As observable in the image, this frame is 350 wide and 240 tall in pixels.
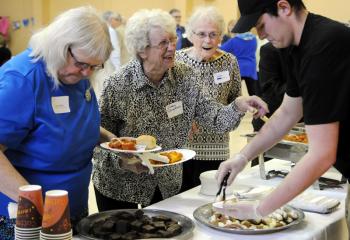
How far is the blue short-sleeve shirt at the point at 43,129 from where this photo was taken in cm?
146

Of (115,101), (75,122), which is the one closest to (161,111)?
(115,101)

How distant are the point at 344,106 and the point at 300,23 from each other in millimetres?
255

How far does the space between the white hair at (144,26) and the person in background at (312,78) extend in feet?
2.18

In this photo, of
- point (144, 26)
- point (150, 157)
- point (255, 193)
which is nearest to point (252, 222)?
point (255, 193)

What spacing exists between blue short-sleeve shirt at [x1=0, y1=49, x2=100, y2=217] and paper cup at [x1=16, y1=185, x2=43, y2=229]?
1.02 feet

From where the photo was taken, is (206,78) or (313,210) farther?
(206,78)

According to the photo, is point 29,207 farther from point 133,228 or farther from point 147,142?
point 147,142

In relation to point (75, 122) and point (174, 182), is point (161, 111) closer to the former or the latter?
point (174, 182)

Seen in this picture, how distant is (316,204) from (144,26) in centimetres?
92

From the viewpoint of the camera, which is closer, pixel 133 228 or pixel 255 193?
pixel 133 228

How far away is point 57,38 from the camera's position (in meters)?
1.49

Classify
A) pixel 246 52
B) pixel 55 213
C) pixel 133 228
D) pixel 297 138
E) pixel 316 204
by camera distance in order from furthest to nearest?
1. pixel 246 52
2. pixel 297 138
3. pixel 316 204
4. pixel 133 228
5. pixel 55 213

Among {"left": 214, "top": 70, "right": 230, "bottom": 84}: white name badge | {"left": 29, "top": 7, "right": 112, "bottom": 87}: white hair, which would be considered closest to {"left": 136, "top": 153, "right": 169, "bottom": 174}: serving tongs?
{"left": 29, "top": 7, "right": 112, "bottom": 87}: white hair

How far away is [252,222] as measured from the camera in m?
1.55
